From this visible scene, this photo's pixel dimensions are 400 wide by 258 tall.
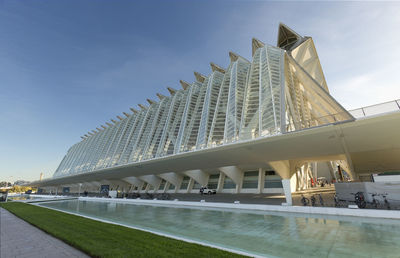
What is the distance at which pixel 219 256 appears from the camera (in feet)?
17.0

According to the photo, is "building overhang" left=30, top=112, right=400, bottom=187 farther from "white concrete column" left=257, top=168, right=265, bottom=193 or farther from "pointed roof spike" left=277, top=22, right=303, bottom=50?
"pointed roof spike" left=277, top=22, right=303, bottom=50

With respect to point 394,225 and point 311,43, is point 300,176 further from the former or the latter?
point 394,225

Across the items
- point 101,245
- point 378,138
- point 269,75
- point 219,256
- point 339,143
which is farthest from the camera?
point 269,75

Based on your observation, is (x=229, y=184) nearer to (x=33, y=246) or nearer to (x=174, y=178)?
(x=174, y=178)

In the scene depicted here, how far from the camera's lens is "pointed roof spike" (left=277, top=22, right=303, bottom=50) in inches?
1293

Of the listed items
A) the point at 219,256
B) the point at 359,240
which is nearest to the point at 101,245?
the point at 219,256

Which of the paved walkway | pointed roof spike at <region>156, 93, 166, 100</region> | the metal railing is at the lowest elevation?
the paved walkway

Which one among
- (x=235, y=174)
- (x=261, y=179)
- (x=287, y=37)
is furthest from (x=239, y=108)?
(x=287, y=37)

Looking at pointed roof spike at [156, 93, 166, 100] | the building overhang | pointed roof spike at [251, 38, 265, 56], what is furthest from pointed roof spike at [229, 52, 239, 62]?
the building overhang

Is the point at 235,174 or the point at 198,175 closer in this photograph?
the point at 235,174

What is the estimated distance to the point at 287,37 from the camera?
34.6m

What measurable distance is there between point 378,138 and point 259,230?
41.4ft

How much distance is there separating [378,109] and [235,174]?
20233mm

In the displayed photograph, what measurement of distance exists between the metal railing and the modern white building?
0.15 m
